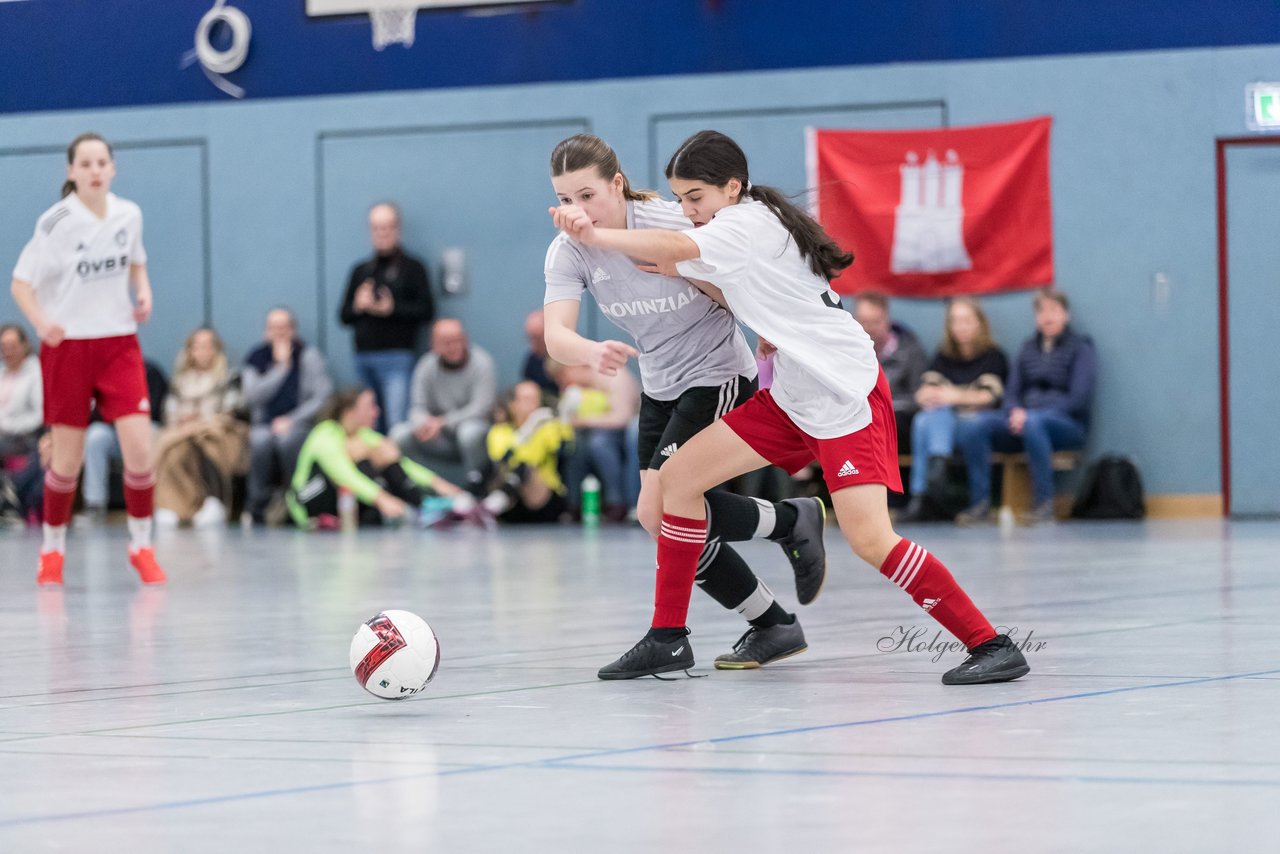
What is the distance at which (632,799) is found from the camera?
10.9 ft

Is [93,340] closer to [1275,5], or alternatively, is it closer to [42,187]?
[42,187]

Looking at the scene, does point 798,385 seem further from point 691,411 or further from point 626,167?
point 626,167

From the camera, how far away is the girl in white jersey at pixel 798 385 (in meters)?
4.86

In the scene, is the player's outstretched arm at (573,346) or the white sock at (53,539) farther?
the white sock at (53,539)

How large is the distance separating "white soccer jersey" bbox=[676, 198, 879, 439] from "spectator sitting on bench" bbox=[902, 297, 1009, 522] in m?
8.09

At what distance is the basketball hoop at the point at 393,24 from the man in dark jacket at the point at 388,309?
1425 millimetres

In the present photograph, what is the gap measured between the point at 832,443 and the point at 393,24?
1126cm

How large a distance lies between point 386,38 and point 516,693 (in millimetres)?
11434

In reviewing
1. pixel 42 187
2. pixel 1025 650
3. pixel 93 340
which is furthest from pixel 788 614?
pixel 42 187

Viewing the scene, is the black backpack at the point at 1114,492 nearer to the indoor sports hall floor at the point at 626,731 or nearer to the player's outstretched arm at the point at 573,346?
the indoor sports hall floor at the point at 626,731

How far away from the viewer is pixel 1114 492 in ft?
44.0


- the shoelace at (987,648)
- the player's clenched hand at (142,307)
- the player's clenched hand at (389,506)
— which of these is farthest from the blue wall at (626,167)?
the shoelace at (987,648)

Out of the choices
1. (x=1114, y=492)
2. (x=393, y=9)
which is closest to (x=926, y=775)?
(x=1114, y=492)

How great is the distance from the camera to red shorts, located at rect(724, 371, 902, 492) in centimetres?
489
